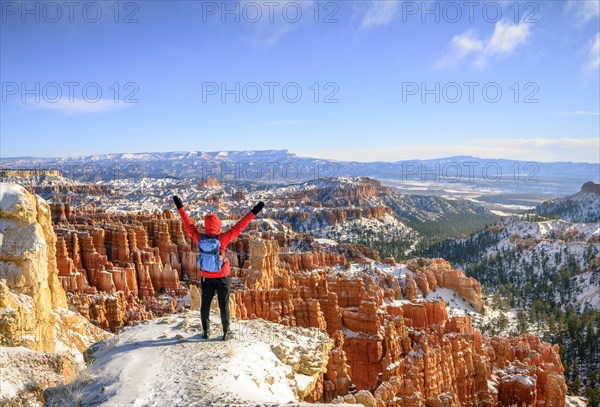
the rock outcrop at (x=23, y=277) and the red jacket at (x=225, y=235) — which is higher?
the red jacket at (x=225, y=235)

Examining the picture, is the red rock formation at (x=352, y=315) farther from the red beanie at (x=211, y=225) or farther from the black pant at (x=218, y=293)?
the red beanie at (x=211, y=225)

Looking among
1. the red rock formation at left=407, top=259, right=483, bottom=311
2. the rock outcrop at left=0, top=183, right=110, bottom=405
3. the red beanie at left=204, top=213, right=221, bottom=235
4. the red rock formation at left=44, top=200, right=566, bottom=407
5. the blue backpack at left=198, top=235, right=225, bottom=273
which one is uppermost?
the red beanie at left=204, top=213, right=221, bottom=235

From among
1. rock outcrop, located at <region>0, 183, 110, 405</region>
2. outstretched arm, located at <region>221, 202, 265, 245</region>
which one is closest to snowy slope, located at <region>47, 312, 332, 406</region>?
outstretched arm, located at <region>221, 202, 265, 245</region>

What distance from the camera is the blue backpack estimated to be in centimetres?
810

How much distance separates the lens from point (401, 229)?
385 ft

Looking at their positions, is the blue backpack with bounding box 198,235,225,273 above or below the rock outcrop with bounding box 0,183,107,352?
above

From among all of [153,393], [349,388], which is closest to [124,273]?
[349,388]

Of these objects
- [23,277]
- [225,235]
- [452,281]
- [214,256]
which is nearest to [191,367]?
[214,256]

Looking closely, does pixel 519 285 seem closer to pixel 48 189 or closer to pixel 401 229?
pixel 401 229

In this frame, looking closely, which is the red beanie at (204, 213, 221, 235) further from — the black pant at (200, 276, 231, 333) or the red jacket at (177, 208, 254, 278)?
the black pant at (200, 276, 231, 333)

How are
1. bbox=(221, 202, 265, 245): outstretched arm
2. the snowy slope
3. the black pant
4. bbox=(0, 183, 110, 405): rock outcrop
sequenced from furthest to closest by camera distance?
bbox=(0, 183, 110, 405): rock outcrop < the black pant < bbox=(221, 202, 265, 245): outstretched arm < the snowy slope

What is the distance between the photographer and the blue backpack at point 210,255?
810cm

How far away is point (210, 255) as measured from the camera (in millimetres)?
8172

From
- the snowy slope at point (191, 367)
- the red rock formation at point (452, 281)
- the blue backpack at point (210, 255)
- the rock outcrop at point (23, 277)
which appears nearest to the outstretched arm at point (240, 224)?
the blue backpack at point (210, 255)
